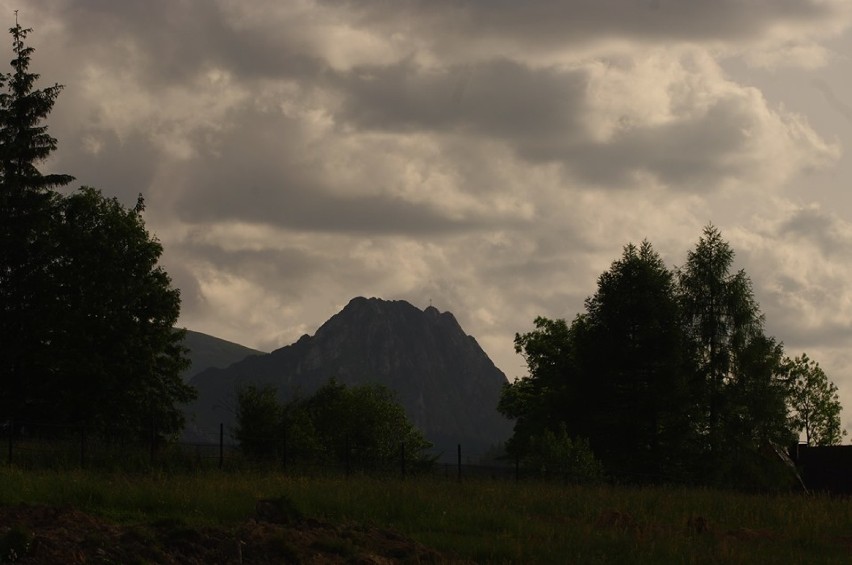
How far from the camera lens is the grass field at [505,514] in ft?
76.5

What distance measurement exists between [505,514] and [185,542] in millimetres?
10083

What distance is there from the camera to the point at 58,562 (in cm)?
1723

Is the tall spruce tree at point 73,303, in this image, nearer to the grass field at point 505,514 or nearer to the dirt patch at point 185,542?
the grass field at point 505,514

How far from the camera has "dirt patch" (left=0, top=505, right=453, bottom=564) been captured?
1777 cm

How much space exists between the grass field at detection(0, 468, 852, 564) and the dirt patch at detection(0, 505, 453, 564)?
1.66 meters

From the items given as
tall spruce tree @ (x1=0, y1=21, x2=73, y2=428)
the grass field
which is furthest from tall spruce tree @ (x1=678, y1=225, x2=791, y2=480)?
tall spruce tree @ (x1=0, y1=21, x2=73, y2=428)

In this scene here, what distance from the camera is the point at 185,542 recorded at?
64.3ft

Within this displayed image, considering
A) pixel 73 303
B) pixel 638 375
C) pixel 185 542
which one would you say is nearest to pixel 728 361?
pixel 638 375

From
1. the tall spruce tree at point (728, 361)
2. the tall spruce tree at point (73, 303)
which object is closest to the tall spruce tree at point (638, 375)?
the tall spruce tree at point (728, 361)

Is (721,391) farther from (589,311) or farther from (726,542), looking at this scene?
(726,542)

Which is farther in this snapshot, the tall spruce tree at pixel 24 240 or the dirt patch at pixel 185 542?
the tall spruce tree at pixel 24 240

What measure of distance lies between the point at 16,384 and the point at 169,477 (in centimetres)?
2596

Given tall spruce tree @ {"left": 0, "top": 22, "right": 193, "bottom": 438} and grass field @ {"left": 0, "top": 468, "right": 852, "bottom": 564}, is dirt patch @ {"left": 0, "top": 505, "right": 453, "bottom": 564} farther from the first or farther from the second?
tall spruce tree @ {"left": 0, "top": 22, "right": 193, "bottom": 438}

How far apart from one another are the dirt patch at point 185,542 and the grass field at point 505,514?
5.43ft
